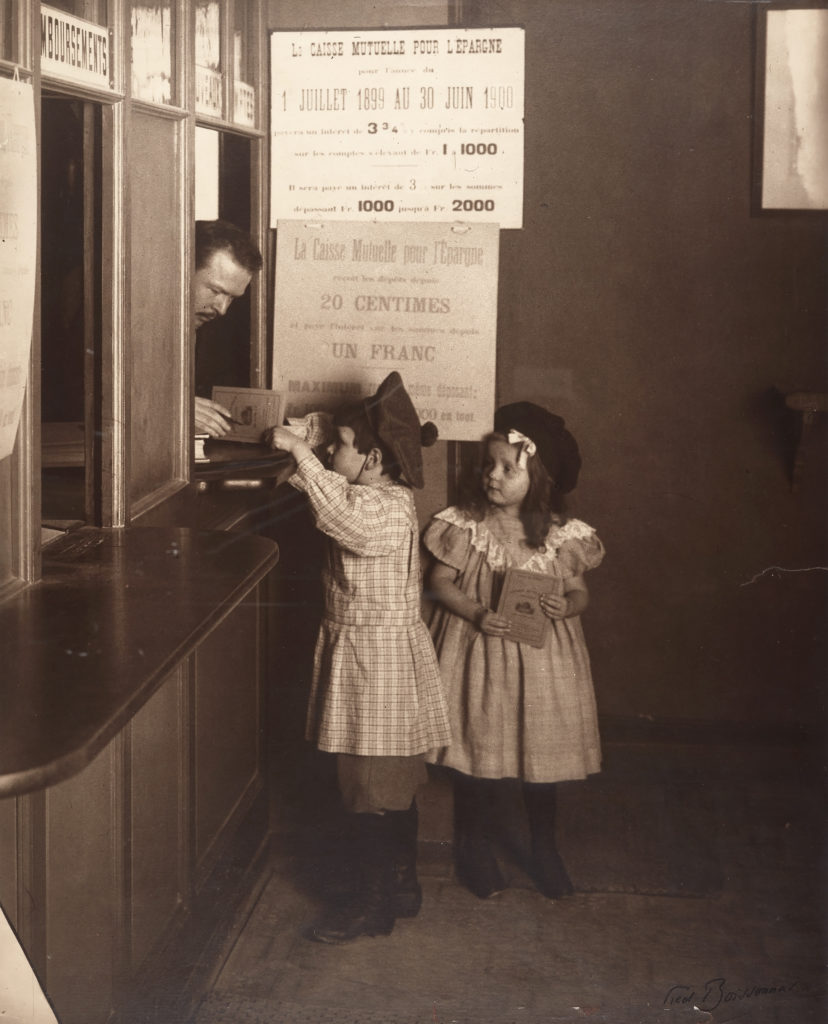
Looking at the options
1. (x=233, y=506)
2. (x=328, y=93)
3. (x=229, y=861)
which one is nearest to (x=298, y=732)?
(x=229, y=861)

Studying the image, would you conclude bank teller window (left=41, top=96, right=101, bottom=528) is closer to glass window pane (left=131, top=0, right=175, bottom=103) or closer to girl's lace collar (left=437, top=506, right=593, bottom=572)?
glass window pane (left=131, top=0, right=175, bottom=103)

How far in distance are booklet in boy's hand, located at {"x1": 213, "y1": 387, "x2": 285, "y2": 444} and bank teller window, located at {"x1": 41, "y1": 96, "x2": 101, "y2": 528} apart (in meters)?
0.28

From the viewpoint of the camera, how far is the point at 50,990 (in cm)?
155

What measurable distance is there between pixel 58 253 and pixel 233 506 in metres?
0.56

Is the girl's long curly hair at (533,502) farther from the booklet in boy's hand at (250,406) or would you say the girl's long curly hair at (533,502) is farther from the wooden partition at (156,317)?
the wooden partition at (156,317)

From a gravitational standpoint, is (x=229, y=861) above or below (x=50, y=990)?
below

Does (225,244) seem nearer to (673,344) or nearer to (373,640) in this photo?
(373,640)

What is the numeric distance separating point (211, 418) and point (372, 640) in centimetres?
52

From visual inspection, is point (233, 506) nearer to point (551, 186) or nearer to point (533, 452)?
point (533, 452)

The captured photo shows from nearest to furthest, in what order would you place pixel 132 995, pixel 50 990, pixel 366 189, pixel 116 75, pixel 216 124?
1. pixel 50 990
2. pixel 116 75
3. pixel 132 995
4. pixel 216 124
5. pixel 366 189

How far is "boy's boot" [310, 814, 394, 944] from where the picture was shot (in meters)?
2.34

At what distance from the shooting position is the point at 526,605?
8.09ft

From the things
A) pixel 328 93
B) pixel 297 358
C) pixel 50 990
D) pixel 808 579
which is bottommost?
pixel 50 990
